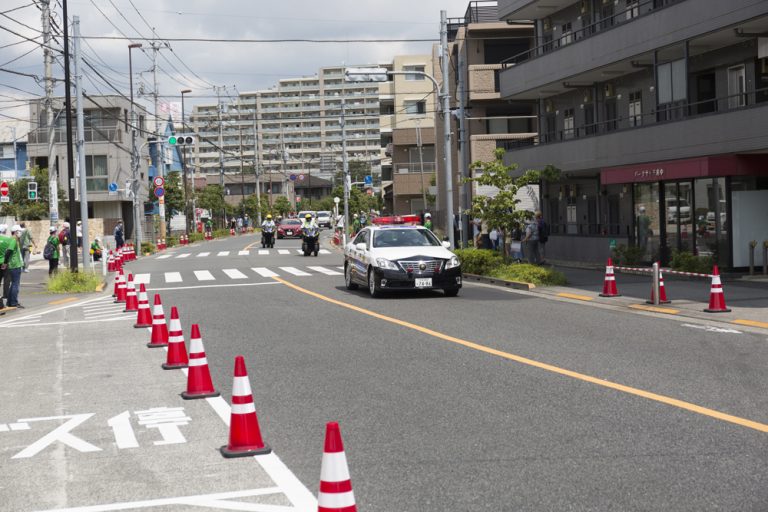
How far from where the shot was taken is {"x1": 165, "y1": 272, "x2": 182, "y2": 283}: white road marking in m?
28.4

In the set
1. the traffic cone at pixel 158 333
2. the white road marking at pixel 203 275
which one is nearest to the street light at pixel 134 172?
the white road marking at pixel 203 275

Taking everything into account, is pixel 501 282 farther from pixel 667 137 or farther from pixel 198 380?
pixel 198 380

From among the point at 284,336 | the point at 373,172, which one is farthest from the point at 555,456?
the point at 373,172

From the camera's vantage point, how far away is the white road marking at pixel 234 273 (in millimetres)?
29258

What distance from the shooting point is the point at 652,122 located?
2958 cm

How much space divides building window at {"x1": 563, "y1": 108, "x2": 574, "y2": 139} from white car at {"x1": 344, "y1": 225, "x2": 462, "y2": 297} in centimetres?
1724

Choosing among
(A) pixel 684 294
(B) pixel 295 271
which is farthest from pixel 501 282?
(B) pixel 295 271

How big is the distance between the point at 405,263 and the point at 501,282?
5.21 m

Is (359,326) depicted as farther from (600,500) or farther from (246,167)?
(246,167)

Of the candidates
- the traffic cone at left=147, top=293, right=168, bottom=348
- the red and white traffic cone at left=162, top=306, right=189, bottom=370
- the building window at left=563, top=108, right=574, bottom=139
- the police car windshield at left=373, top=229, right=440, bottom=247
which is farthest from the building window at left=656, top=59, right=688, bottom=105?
the red and white traffic cone at left=162, top=306, right=189, bottom=370

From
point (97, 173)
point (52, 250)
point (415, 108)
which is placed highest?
point (415, 108)

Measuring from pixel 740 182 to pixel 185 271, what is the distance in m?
19.2

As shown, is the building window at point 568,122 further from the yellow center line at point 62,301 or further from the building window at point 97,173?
the building window at point 97,173

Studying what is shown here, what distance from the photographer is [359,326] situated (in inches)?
585
